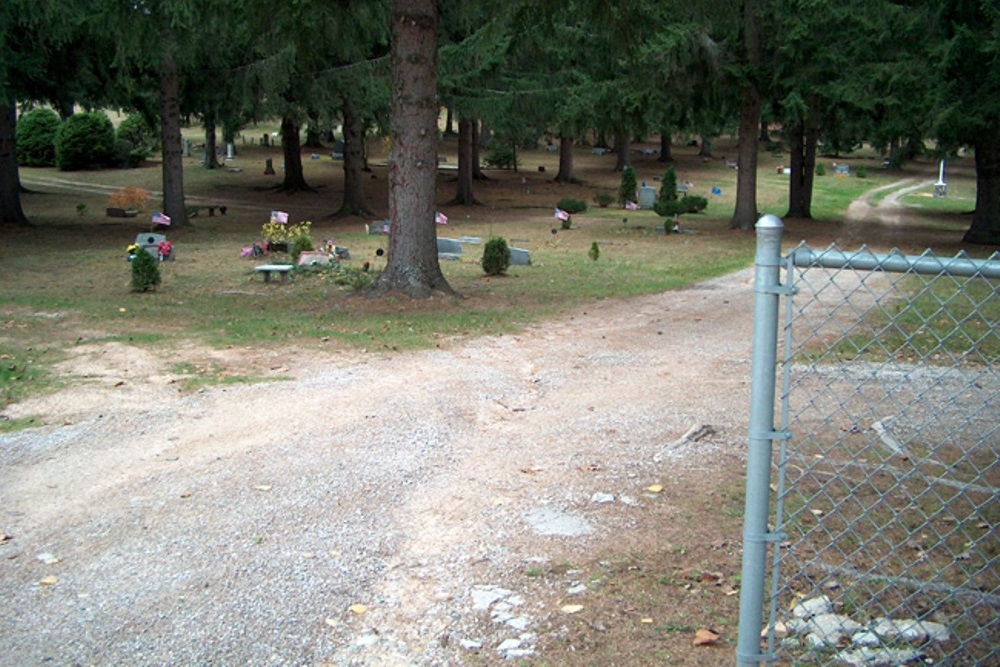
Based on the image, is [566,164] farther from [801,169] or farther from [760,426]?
[760,426]

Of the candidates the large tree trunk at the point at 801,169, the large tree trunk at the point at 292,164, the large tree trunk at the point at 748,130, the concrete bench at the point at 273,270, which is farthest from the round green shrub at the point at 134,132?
the concrete bench at the point at 273,270

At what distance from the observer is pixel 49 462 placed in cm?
667

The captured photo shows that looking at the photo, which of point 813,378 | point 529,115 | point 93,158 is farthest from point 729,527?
point 93,158

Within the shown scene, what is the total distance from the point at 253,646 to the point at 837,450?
4237 mm

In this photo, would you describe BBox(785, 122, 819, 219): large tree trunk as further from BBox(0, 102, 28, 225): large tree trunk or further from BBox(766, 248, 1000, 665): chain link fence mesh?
BBox(0, 102, 28, 225): large tree trunk

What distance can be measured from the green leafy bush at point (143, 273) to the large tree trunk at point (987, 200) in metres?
18.3

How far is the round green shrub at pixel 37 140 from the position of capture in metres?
45.3

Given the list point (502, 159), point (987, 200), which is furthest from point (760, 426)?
point (502, 159)

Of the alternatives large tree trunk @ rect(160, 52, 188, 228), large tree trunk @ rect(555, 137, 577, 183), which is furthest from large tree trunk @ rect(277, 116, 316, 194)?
large tree trunk @ rect(555, 137, 577, 183)

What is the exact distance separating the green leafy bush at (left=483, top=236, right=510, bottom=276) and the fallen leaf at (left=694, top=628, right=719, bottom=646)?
12.2 metres

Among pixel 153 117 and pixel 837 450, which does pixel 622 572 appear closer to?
pixel 837 450

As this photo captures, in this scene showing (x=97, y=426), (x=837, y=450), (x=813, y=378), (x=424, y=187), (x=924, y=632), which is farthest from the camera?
(x=424, y=187)

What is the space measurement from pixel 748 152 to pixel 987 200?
5.72 metres

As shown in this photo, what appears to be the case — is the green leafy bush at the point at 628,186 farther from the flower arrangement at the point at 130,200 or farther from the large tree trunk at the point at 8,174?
the large tree trunk at the point at 8,174
